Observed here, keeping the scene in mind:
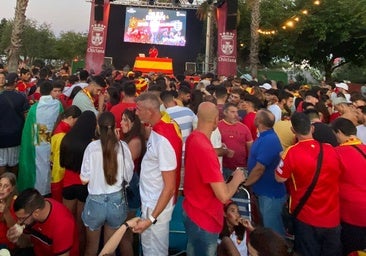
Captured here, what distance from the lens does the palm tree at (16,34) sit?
12156mm

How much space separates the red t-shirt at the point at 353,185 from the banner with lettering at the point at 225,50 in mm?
16397

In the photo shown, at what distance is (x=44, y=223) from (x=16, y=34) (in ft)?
33.7

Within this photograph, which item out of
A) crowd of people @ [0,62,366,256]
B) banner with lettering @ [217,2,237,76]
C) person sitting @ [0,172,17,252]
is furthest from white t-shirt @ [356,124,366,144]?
banner with lettering @ [217,2,237,76]

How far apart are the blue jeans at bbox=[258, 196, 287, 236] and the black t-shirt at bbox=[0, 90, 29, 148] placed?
135 inches

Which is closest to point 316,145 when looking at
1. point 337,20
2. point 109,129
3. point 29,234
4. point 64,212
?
point 109,129

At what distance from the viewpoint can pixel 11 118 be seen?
5457 millimetres

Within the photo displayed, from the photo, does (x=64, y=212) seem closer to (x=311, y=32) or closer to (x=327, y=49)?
(x=311, y=32)

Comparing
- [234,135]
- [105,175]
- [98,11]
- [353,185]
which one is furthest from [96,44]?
[353,185]

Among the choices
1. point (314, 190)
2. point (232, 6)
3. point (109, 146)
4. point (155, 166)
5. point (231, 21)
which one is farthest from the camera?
point (231, 21)

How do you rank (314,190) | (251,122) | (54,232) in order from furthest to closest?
(251,122)
(314,190)
(54,232)

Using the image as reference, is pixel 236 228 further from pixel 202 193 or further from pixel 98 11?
pixel 98 11

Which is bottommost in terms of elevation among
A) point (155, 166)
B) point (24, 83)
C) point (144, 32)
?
point (155, 166)

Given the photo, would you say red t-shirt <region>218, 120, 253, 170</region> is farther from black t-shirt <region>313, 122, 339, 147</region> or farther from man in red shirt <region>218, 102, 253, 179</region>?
black t-shirt <region>313, 122, 339, 147</region>

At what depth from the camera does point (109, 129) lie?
376 cm
